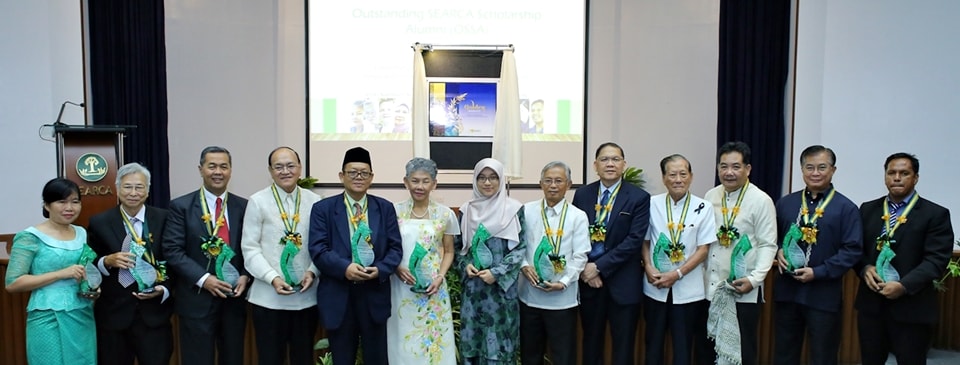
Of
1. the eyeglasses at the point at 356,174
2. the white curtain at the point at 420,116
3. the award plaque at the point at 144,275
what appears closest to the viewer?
the award plaque at the point at 144,275

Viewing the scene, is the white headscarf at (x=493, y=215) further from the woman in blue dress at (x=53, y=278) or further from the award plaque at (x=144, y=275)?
the woman in blue dress at (x=53, y=278)

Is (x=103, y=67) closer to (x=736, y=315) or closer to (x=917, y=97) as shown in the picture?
(x=736, y=315)

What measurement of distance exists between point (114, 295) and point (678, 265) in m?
2.92

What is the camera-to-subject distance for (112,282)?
114 inches

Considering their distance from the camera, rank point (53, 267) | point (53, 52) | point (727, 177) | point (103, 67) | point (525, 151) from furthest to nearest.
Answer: point (525, 151) → point (103, 67) → point (53, 52) → point (727, 177) → point (53, 267)

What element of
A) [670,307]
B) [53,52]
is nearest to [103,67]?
[53,52]

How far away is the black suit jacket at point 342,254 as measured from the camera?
291 cm

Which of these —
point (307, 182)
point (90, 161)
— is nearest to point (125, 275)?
point (90, 161)

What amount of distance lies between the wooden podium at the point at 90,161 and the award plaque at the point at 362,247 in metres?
2.63

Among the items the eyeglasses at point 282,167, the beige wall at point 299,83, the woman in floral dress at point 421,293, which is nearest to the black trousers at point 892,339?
the woman in floral dress at point 421,293

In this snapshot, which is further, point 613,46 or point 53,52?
point 613,46

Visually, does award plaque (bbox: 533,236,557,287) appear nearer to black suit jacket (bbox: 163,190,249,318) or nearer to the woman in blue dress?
black suit jacket (bbox: 163,190,249,318)

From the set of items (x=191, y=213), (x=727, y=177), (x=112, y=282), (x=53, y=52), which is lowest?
(x=112, y=282)

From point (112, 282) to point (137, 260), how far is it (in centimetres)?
19
